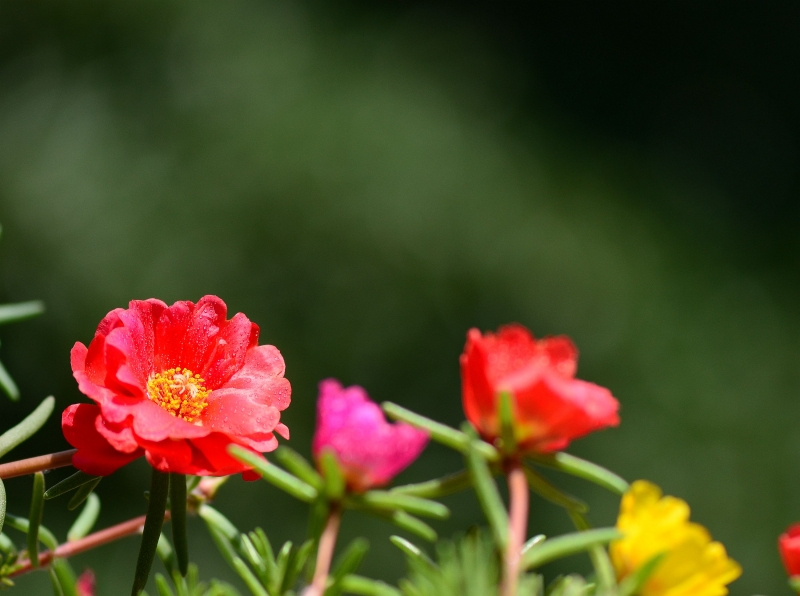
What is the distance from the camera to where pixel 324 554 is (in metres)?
0.18

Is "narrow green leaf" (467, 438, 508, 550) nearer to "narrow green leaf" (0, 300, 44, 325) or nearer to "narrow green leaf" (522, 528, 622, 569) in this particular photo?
"narrow green leaf" (522, 528, 622, 569)

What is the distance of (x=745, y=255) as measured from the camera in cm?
227

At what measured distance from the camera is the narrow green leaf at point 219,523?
266mm

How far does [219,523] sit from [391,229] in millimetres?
1804

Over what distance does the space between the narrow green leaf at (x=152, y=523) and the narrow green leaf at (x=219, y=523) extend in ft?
0.06

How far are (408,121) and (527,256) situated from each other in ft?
1.50

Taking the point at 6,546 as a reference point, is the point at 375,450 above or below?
above

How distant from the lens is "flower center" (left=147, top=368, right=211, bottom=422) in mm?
281

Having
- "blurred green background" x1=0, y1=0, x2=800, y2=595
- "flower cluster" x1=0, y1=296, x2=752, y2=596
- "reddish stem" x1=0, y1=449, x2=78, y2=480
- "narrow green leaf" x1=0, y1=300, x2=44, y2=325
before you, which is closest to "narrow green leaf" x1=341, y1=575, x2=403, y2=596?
"flower cluster" x1=0, y1=296, x2=752, y2=596

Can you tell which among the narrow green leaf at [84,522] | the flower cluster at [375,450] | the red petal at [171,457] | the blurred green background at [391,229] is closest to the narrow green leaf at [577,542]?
the flower cluster at [375,450]

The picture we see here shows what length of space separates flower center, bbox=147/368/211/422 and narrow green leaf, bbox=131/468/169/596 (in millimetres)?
24

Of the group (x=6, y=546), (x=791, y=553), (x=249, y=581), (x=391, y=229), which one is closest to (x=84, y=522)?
(x=6, y=546)

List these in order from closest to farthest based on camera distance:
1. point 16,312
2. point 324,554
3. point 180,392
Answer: point 324,554 → point 180,392 → point 16,312

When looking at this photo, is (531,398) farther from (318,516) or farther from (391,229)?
(391,229)
